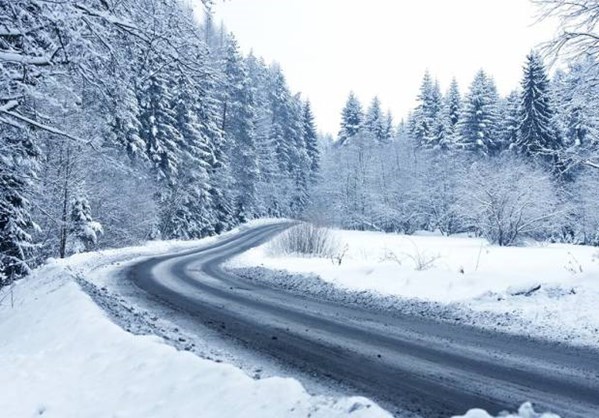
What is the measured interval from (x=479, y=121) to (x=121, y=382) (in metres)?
54.8

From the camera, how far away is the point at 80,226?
2547 cm

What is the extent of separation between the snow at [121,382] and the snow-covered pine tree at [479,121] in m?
51.1

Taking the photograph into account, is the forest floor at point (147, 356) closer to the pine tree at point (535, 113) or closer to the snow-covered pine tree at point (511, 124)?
the pine tree at point (535, 113)

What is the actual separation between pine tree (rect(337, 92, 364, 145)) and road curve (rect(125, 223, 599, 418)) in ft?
215

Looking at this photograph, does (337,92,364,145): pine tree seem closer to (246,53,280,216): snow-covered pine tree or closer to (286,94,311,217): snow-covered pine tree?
(286,94,311,217): snow-covered pine tree

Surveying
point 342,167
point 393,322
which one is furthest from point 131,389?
point 342,167

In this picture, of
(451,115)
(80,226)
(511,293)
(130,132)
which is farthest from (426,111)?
(511,293)

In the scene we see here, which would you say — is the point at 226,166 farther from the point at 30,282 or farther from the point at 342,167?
the point at 30,282

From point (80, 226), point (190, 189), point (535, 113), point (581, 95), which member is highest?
point (535, 113)

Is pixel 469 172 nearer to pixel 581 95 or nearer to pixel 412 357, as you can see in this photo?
pixel 581 95

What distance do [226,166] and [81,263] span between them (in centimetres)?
2990

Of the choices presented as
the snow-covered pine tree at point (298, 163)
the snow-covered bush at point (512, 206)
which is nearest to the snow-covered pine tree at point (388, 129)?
the snow-covered pine tree at point (298, 163)

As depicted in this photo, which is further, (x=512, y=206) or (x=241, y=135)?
(x=241, y=135)

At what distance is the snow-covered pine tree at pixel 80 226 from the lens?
2527 centimetres
